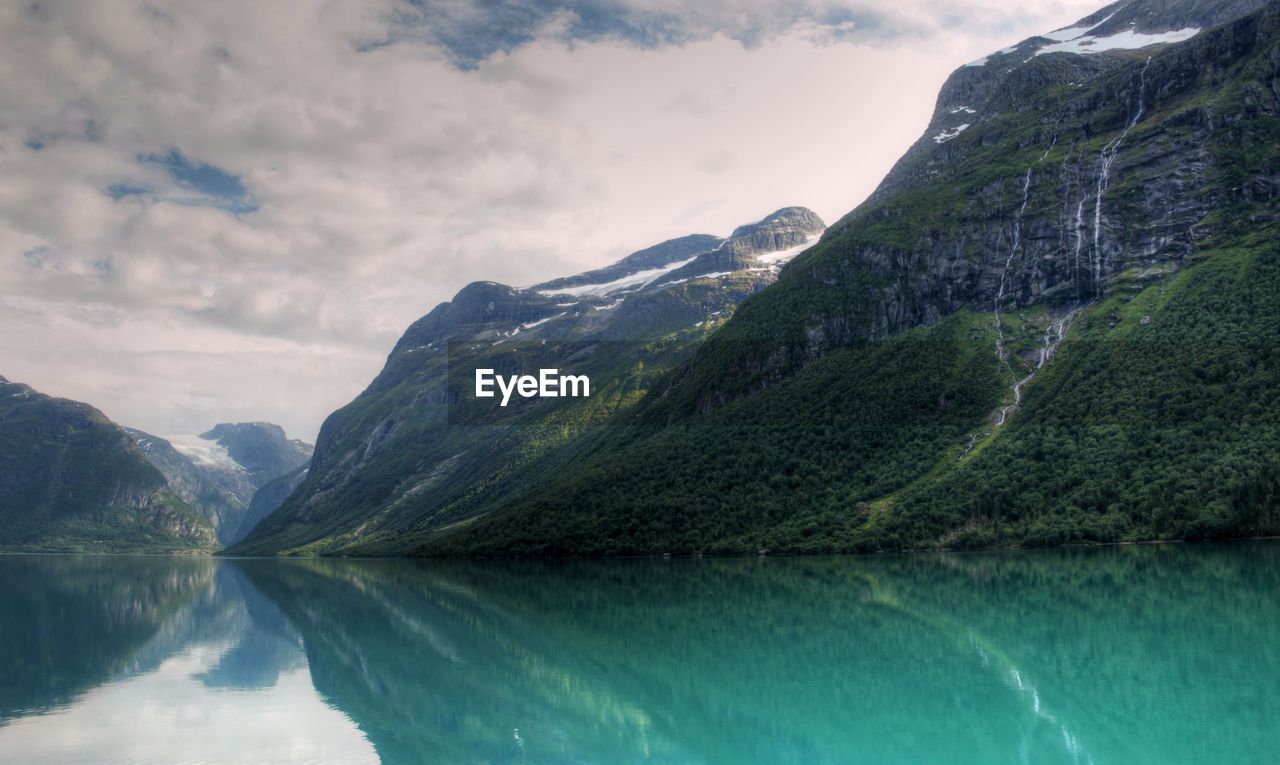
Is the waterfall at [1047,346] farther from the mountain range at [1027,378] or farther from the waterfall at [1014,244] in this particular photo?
the waterfall at [1014,244]

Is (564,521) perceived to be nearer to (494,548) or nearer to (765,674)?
(494,548)

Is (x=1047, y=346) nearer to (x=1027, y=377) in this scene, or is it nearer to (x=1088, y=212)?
(x=1027, y=377)

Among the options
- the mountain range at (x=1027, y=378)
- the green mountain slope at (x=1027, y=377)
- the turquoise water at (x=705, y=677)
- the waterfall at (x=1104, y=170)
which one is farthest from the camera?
the waterfall at (x=1104, y=170)

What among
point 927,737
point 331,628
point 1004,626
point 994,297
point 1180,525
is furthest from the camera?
point 994,297

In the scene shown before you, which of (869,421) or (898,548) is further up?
(869,421)

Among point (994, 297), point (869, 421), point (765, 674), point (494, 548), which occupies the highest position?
point (994, 297)

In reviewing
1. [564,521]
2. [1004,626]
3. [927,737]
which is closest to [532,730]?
[927,737]

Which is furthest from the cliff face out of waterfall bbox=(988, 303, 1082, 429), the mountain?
waterfall bbox=(988, 303, 1082, 429)

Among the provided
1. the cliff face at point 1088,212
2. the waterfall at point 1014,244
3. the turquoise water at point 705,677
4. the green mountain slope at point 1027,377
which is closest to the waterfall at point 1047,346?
the green mountain slope at point 1027,377

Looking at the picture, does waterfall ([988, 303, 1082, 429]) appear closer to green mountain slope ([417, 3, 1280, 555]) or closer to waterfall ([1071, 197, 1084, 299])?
green mountain slope ([417, 3, 1280, 555])
